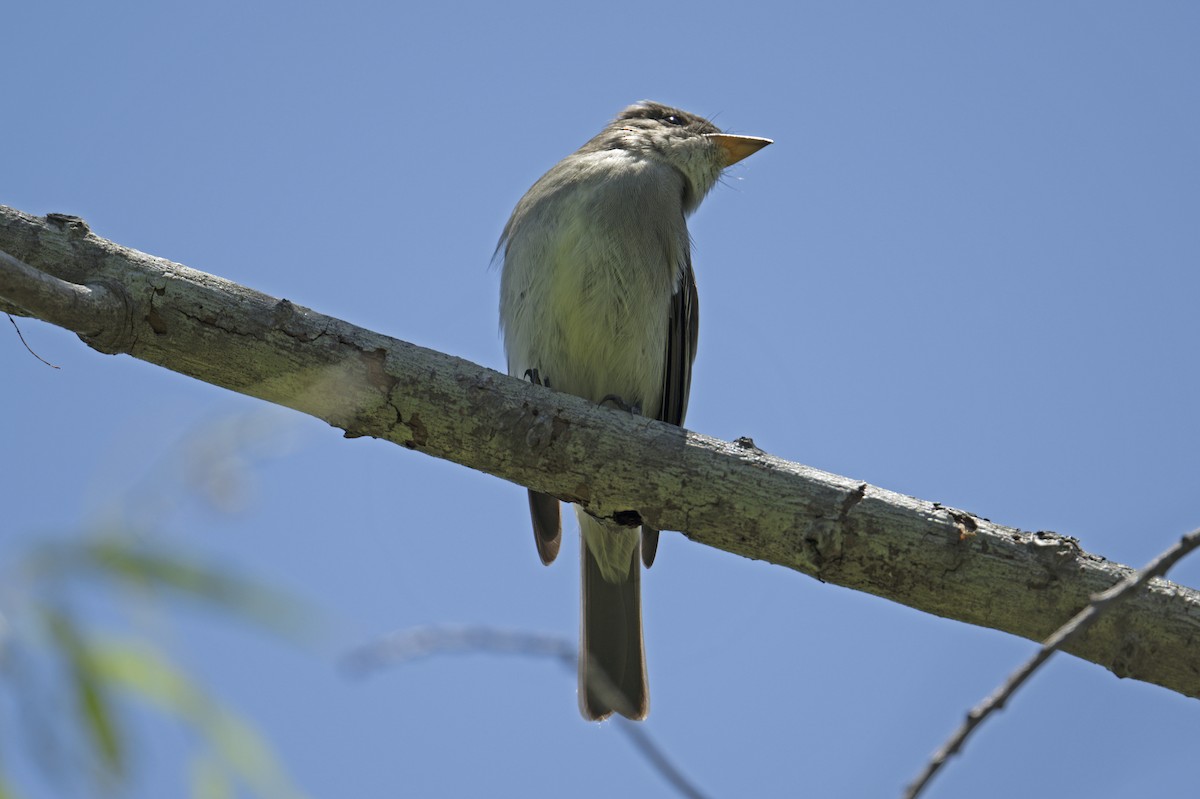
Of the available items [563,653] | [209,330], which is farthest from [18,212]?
[563,653]

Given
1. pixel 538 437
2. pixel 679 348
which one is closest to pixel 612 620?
pixel 679 348

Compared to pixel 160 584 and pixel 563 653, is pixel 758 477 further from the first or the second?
pixel 160 584

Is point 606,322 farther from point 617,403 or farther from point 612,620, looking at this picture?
point 612,620

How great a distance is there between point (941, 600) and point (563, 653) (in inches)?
58.6

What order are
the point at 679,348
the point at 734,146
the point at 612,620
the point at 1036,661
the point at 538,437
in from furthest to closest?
1. the point at 734,146
2. the point at 679,348
3. the point at 612,620
4. the point at 538,437
5. the point at 1036,661

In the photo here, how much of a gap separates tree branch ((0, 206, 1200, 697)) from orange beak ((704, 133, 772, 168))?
3145 millimetres

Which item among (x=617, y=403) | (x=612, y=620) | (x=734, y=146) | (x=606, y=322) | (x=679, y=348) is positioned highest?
(x=734, y=146)

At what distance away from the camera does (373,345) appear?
387cm

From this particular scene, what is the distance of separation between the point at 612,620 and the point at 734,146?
9.25 ft

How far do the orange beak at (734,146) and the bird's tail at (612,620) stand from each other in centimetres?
234

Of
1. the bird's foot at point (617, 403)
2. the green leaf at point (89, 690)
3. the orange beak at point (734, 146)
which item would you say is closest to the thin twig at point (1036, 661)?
the green leaf at point (89, 690)

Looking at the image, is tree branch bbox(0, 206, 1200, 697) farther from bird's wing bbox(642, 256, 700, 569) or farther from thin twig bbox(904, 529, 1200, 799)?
bird's wing bbox(642, 256, 700, 569)

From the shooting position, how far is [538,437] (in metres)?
3.87

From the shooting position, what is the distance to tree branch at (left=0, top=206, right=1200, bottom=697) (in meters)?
3.53
